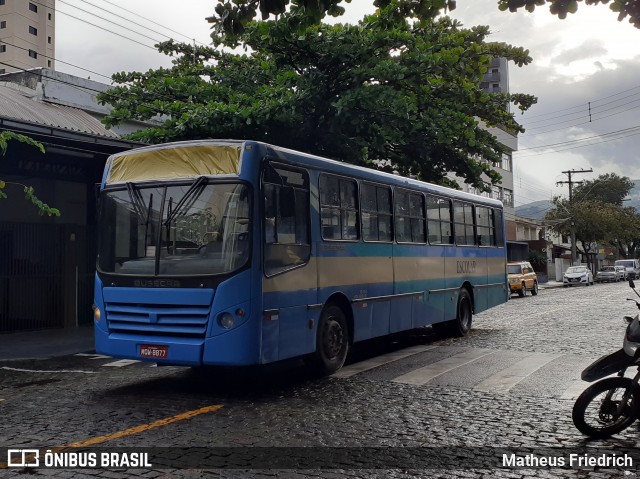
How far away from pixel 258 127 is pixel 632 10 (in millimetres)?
11736

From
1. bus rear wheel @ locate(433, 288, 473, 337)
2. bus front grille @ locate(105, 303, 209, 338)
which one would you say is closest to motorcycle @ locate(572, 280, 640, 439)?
bus front grille @ locate(105, 303, 209, 338)

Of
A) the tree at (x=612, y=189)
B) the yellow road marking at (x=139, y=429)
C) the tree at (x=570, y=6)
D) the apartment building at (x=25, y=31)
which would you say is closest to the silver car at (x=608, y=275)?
the tree at (x=612, y=189)

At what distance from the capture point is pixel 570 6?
781cm

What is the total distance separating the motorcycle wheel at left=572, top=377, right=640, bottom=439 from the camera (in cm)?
593

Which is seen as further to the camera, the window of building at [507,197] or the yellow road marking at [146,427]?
the window of building at [507,197]

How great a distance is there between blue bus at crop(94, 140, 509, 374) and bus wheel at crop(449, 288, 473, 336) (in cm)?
439

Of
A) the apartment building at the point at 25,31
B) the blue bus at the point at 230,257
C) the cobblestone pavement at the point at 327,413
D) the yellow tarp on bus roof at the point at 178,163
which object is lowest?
the cobblestone pavement at the point at 327,413

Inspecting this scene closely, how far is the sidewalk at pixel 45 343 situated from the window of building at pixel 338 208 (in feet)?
20.6

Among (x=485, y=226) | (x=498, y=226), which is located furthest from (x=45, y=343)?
(x=498, y=226)

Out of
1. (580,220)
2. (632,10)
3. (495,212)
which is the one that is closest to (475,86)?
(495,212)

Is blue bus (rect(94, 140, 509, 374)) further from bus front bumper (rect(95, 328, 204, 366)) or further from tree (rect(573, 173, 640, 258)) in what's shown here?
tree (rect(573, 173, 640, 258))

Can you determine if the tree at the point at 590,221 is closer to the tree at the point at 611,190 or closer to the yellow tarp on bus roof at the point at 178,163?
the tree at the point at 611,190

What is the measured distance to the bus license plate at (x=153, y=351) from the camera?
25.6 feet

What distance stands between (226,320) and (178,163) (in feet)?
7.04
